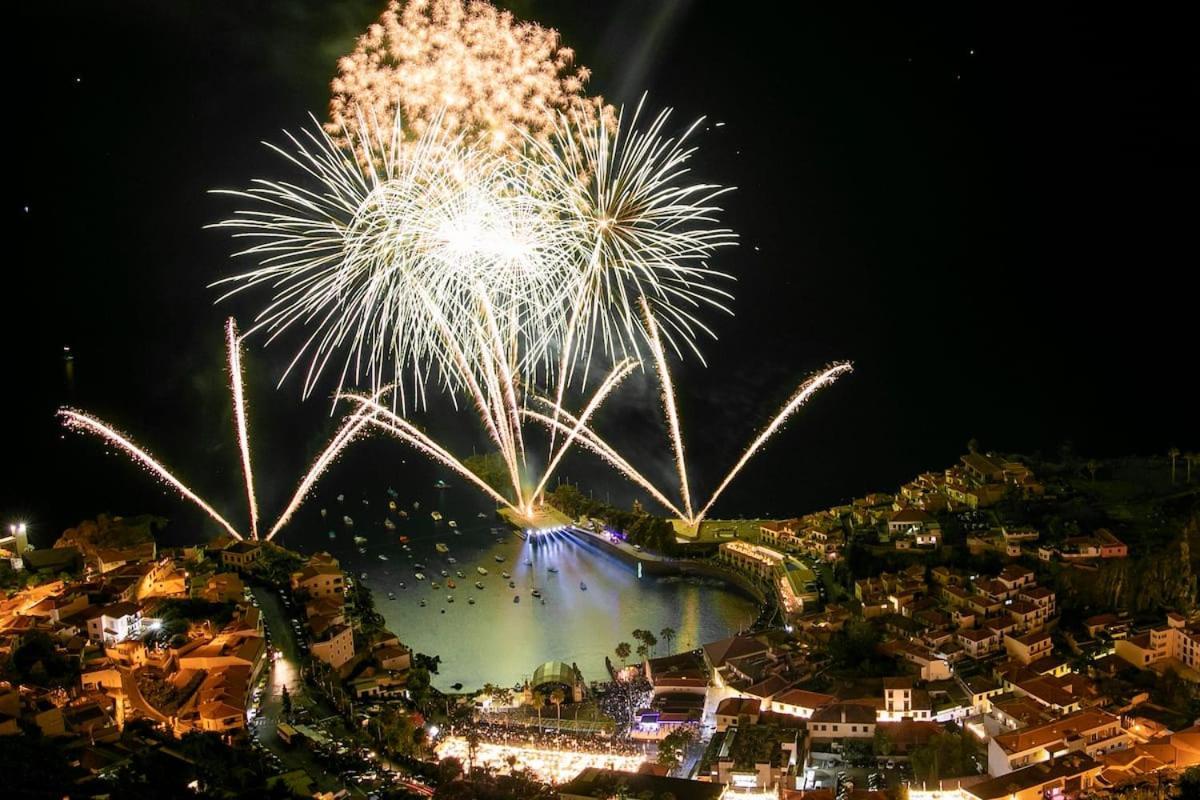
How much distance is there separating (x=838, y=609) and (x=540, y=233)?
12.1ft

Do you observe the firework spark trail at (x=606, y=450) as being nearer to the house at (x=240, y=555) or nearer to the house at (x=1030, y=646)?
the house at (x=240, y=555)

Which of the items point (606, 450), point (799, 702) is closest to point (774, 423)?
point (606, 450)

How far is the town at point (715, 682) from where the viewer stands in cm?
585

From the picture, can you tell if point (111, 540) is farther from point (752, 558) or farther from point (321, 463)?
point (752, 558)

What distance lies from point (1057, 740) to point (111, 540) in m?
8.26

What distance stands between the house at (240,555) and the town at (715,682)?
9cm

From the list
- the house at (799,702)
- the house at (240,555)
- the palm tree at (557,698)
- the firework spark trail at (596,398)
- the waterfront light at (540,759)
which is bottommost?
the waterfront light at (540,759)

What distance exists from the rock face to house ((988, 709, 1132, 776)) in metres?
6.79

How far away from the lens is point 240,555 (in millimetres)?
10008

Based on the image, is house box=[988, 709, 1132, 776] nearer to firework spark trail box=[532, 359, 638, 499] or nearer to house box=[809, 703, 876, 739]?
house box=[809, 703, 876, 739]

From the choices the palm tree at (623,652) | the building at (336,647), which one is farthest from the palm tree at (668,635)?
the building at (336,647)

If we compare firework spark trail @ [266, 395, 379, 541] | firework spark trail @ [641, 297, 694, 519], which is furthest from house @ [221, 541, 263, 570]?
firework spark trail @ [641, 297, 694, 519]

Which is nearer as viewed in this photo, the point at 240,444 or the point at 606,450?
the point at 240,444

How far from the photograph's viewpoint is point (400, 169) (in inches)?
310
